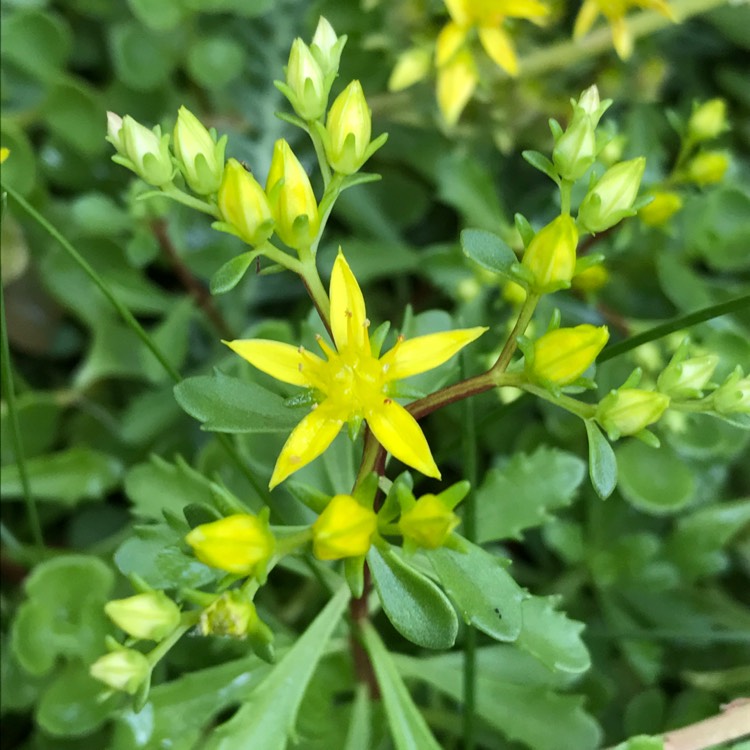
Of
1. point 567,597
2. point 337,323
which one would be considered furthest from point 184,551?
point 567,597

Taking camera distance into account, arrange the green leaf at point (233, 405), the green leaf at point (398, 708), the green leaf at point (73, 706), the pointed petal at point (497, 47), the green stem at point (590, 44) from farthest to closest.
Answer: the green stem at point (590, 44) < the pointed petal at point (497, 47) < the green leaf at point (73, 706) < the green leaf at point (398, 708) < the green leaf at point (233, 405)

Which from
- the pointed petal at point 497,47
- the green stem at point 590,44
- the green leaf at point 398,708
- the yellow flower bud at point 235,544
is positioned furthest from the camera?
the green stem at point 590,44

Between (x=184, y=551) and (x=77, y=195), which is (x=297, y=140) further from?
(x=184, y=551)

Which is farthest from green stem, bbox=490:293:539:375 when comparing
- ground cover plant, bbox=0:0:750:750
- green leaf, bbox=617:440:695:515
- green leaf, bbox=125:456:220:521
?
green leaf, bbox=617:440:695:515

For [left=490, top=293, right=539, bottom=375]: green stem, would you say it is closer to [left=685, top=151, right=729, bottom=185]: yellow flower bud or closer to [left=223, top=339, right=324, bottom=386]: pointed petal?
[left=223, top=339, right=324, bottom=386]: pointed petal

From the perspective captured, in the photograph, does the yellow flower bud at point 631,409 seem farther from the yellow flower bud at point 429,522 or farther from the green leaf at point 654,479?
the green leaf at point 654,479

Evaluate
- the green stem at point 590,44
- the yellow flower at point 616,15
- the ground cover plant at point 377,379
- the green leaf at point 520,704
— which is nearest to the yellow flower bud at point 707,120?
the ground cover plant at point 377,379
